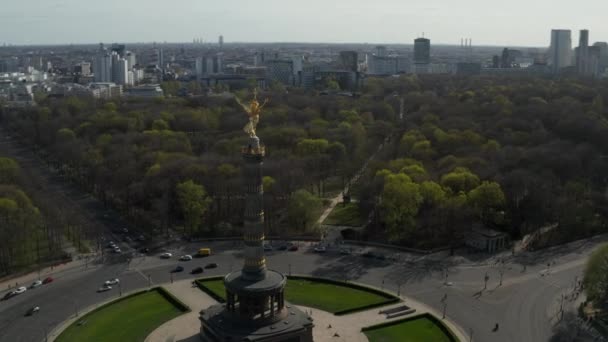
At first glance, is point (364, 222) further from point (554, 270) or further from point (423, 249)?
point (554, 270)

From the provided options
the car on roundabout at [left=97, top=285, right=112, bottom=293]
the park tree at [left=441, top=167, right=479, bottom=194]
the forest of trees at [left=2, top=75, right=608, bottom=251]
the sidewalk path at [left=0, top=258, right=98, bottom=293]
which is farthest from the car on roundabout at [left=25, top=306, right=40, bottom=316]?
the park tree at [left=441, top=167, right=479, bottom=194]

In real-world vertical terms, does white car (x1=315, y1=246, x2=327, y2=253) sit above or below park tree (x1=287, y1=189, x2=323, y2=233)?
below

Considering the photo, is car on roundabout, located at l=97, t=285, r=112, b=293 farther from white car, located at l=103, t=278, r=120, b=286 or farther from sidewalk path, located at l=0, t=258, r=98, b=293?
sidewalk path, located at l=0, t=258, r=98, b=293

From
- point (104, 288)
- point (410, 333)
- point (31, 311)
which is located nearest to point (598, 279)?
point (410, 333)

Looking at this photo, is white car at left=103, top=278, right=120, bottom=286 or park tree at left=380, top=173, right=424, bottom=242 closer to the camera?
white car at left=103, top=278, right=120, bottom=286

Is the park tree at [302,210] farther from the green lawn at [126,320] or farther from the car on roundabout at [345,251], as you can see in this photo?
the green lawn at [126,320]

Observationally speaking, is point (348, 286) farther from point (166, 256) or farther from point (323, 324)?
point (166, 256)

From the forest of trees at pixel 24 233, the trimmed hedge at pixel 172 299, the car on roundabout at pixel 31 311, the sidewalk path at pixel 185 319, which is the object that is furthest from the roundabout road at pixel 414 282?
the forest of trees at pixel 24 233
